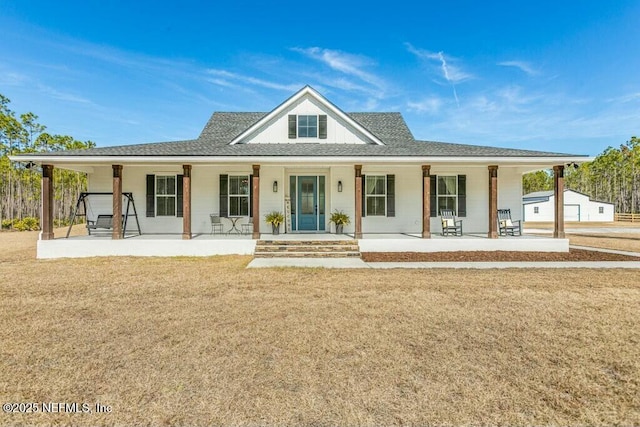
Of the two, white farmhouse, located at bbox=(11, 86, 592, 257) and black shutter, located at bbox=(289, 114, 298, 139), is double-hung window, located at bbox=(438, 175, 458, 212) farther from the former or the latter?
black shutter, located at bbox=(289, 114, 298, 139)

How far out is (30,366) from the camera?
10.3 feet

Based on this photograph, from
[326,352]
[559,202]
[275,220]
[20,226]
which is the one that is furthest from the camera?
[20,226]

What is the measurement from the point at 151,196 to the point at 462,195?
12.5 m

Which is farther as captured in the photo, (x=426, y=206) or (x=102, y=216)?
(x=102, y=216)

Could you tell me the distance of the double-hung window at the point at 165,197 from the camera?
1238 cm

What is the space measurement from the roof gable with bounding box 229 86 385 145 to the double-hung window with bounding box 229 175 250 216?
1843mm

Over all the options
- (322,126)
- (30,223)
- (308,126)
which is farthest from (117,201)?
(30,223)

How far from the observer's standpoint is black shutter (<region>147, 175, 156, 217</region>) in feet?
40.5

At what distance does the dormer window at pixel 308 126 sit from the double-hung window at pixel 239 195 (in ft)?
9.31

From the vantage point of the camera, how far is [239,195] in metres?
12.4

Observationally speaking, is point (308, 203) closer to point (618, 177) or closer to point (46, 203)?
point (46, 203)

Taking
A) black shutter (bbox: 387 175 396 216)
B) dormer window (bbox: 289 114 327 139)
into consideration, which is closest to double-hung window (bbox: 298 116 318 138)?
dormer window (bbox: 289 114 327 139)

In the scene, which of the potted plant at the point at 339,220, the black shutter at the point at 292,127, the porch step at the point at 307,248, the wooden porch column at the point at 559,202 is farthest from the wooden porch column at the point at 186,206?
the wooden porch column at the point at 559,202

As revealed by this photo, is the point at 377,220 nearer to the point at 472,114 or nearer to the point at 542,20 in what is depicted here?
the point at 542,20
